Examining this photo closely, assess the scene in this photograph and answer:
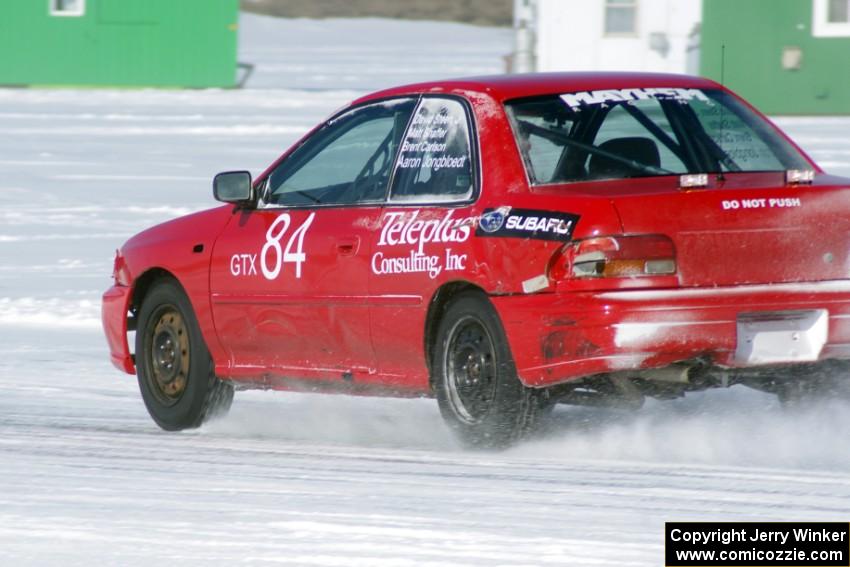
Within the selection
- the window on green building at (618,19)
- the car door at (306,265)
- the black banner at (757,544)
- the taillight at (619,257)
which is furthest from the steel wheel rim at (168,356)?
the window on green building at (618,19)

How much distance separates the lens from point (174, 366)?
8891 mm

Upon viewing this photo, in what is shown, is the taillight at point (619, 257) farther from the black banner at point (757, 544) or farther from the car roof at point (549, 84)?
the black banner at point (757, 544)

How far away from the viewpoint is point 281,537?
5730 mm

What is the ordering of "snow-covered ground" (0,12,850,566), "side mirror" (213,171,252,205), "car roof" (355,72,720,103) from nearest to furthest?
"snow-covered ground" (0,12,850,566) < "car roof" (355,72,720,103) < "side mirror" (213,171,252,205)

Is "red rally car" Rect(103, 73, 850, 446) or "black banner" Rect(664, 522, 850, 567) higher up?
"red rally car" Rect(103, 73, 850, 446)

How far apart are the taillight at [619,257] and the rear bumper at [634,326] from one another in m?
0.08

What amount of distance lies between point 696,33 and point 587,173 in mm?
20904

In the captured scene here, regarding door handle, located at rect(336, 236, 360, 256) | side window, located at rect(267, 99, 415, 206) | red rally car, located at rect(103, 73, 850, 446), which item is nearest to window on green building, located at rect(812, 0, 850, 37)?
side window, located at rect(267, 99, 415, 206)

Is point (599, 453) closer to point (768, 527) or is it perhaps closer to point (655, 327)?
point (655, 327)

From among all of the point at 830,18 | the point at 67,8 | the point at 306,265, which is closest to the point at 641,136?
the point at 306,265

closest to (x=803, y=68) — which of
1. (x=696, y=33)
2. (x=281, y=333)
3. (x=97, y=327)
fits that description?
(x=696, y=33)

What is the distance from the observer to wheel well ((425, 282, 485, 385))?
7328 mm

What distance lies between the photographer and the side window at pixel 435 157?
24.4 feet

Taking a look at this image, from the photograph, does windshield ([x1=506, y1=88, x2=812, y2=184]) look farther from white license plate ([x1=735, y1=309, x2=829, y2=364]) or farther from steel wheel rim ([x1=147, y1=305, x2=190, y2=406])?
steel wheel rim ([x1=147, y1=305, x2=190, y2=406])
